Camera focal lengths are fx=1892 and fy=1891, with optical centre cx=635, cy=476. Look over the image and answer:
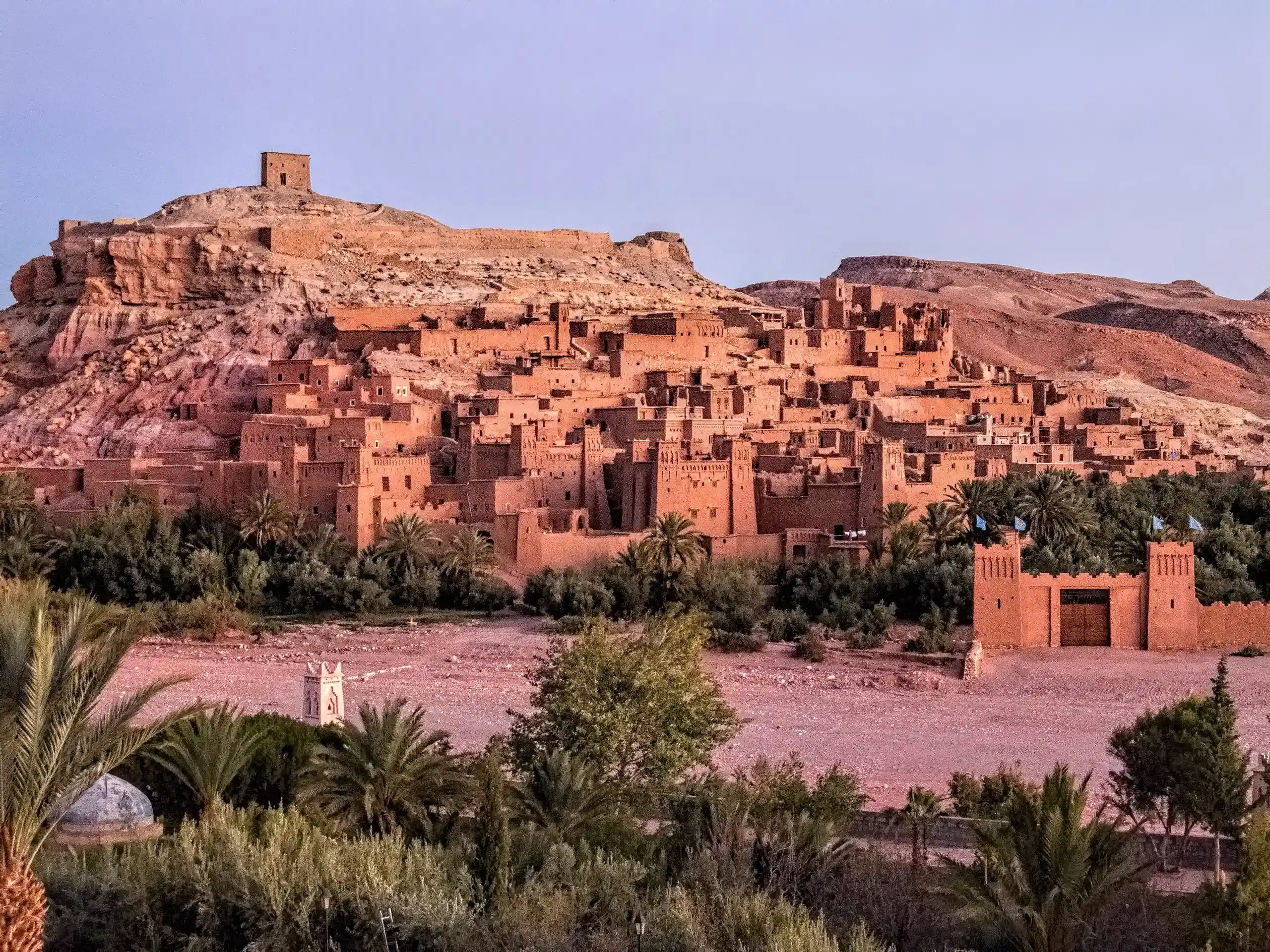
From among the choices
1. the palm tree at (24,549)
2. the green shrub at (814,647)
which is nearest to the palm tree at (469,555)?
the green shrub at (814,647)

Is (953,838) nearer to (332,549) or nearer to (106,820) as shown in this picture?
(106,820)

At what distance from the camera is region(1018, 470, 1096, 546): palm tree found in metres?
28.3

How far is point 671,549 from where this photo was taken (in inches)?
1107

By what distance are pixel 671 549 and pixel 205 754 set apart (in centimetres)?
1458

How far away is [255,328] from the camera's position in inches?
1508

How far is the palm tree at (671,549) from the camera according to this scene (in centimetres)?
2806

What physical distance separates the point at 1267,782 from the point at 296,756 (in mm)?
7630

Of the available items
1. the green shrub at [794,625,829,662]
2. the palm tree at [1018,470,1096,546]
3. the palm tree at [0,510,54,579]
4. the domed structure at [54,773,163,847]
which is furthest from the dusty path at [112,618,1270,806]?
the domed structure at [54,773,163,847]

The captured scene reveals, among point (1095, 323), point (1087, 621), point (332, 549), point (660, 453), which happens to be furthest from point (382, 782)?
point (1095, 323)

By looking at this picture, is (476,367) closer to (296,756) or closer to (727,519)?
(727,519)

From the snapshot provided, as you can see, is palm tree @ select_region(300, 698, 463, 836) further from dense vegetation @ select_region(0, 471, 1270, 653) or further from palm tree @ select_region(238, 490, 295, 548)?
palm tree @ select_region(238, 490, 295, 548)

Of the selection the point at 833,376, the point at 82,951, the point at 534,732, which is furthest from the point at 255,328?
the point at 82,951

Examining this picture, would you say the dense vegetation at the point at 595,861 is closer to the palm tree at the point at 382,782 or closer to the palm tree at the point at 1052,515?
the palm tree at the point at 382,782

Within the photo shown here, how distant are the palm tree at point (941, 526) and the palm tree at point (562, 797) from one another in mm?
14427
